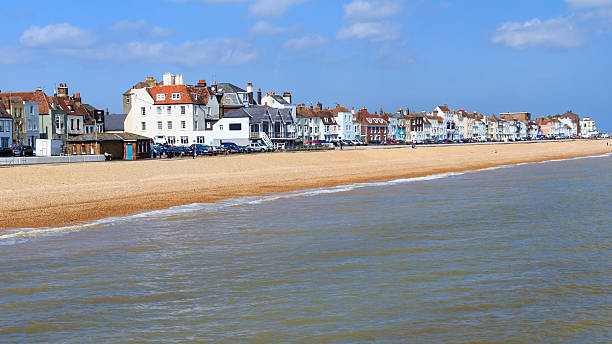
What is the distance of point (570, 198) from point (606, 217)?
22.4ft

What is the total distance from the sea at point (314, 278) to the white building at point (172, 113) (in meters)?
72.6

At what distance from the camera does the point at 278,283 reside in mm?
12883

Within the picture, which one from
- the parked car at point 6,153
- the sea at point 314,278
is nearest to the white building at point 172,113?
the parked car at point 6,153

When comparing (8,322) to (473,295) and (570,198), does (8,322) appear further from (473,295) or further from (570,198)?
(570,198)

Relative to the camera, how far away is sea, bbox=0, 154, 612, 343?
33.2 feet

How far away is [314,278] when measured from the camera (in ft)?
43.5

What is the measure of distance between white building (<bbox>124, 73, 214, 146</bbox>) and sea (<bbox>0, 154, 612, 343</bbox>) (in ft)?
238

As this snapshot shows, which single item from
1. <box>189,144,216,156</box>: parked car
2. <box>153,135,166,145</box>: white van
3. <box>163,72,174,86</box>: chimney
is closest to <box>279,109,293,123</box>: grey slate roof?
<box>163,72,174,86</box>: chimney

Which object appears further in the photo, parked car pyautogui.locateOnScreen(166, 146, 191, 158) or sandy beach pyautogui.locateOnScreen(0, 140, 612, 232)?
parked car pyautogui.locateOnScreen(166, 146, 191, 158)

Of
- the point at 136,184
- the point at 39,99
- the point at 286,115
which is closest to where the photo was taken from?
the point at 136,184

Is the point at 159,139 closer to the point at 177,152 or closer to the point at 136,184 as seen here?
the point at 177,152

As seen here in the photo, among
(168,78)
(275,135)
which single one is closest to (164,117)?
(168,78)

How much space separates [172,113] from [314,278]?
84.8 meters

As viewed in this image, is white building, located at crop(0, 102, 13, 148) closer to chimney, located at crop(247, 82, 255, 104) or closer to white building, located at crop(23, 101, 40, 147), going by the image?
white building, located at crop(23, 101, 40, 147)
